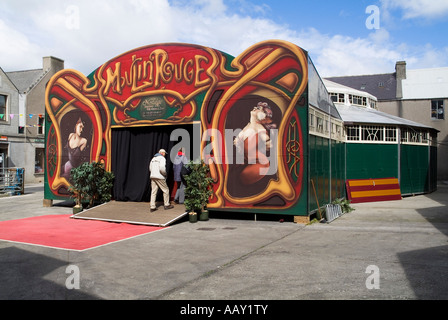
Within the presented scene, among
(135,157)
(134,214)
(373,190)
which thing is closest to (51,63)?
(135,157)

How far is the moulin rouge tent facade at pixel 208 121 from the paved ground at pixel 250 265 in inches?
64.9

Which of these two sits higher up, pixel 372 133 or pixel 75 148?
pixel 372 133

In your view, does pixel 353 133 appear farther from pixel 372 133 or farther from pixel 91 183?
pixel 91 183

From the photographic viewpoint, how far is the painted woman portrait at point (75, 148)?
1398 cm

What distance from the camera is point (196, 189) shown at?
11.1 meters

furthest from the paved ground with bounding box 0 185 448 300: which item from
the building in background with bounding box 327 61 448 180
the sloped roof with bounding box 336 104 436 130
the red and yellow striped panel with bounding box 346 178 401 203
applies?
the building in background with bounding box 327 61 448 180

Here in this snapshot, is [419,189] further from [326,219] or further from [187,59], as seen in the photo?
[187,59]

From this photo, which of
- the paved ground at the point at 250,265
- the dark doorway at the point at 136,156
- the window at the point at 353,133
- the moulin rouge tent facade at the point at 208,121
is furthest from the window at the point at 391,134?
the dark doorway at the point at 136,156

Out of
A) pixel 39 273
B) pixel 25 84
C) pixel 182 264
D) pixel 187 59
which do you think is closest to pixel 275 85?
pixel 187 59

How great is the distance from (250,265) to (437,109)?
106 ft

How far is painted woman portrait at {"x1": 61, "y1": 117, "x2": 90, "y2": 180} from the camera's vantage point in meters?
14.0

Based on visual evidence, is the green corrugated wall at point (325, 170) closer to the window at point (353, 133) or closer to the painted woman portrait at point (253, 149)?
the window at point (353, 133)

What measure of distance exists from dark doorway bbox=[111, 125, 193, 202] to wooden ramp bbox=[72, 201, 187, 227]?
47 centimetres

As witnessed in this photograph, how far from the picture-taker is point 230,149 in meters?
11.4
